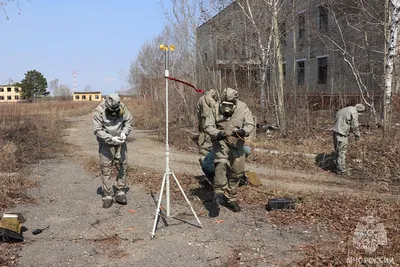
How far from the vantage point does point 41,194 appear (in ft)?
24.5

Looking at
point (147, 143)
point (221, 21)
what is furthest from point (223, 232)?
point (221, 21)

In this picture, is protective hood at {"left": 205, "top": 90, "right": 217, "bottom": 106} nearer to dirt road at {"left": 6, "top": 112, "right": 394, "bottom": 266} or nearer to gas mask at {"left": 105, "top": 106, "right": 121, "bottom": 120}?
dirt road at {"left": 6, "top": 112, "right": 394, "bottom": 266}

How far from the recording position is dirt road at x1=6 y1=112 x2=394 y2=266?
4375 millimetres

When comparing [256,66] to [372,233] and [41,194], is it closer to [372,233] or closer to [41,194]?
[41,194]

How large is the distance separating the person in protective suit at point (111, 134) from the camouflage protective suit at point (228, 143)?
61.8 inches

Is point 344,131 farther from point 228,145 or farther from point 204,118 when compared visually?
point 228,145

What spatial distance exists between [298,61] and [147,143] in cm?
1986

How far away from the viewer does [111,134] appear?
6453 millimetres

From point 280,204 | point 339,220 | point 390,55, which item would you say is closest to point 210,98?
point 280,204

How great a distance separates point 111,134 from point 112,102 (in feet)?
1.85

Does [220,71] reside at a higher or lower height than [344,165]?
higher

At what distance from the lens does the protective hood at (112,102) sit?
6297 millimetres

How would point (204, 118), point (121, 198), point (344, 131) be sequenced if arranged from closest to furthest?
point (121, 198) → point (204, 118) → point (344, 131)

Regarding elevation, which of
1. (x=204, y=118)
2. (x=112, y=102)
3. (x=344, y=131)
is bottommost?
(x=344, y=131)
